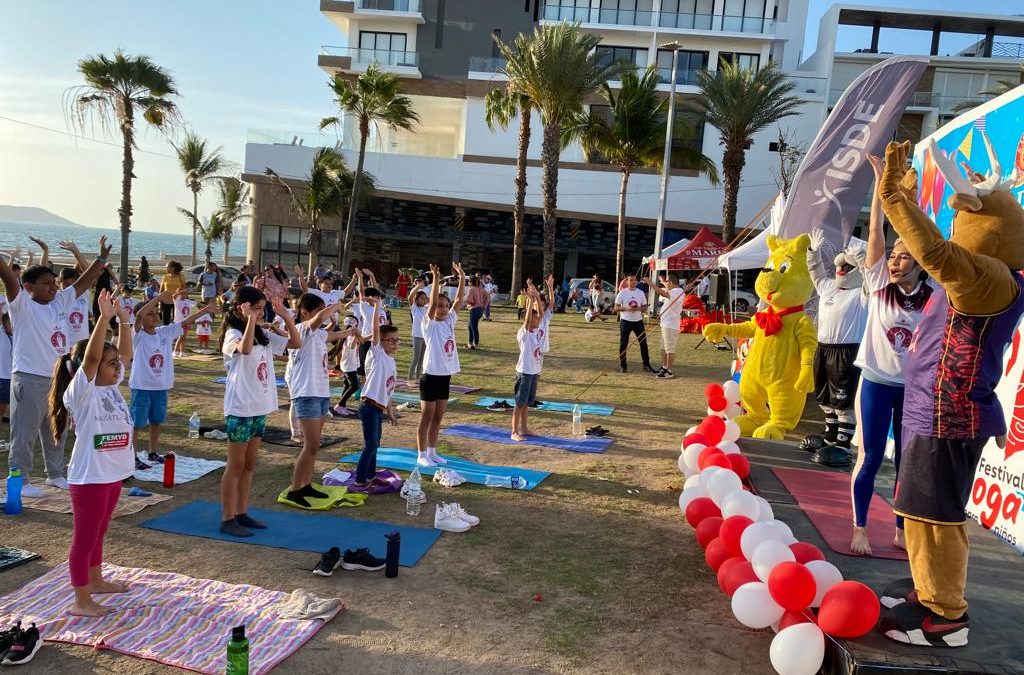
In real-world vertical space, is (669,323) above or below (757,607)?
above

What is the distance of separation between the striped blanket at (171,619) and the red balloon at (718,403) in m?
6.03

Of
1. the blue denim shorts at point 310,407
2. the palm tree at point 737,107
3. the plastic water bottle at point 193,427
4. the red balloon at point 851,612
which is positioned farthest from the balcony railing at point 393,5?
the red balloon at point 851,612

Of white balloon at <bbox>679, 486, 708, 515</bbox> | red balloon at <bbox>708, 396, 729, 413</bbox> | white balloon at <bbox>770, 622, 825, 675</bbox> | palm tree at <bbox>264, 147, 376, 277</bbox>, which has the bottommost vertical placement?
white balloon at <bbox>770, 622, 825, 675</bbox>

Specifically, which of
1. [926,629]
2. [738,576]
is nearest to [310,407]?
[738,576]

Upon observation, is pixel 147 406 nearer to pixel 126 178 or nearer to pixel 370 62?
pixel 126 178

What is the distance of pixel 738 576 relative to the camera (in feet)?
14.8

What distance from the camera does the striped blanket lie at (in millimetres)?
4164

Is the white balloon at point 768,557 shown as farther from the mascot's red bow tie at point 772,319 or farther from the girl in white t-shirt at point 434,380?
the mascot's red bow tie at point 772,319

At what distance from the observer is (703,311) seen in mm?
24406

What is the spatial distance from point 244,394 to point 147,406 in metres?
2.69

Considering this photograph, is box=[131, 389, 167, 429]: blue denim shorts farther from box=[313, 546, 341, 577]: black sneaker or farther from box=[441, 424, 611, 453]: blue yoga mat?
box=[441, 424, 611, 453]: blue yoga mat

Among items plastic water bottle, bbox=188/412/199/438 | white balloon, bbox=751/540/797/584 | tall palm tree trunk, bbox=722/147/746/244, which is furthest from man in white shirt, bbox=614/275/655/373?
tall palm tree trunk, bbox=722/147/746/244

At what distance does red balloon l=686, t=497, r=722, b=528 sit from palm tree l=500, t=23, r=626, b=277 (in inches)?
887

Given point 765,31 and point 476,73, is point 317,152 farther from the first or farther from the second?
point 765,31
